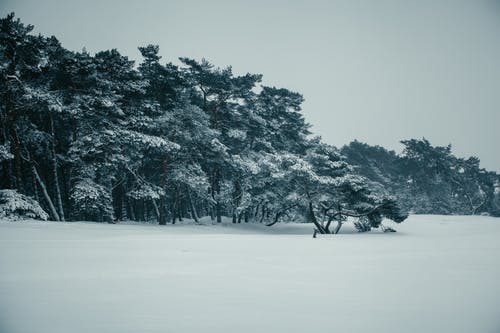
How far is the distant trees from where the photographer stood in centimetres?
6531

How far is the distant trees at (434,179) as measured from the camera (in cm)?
6531

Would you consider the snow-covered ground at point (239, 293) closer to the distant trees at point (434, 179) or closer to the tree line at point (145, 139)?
the tree line at point (145, 139)

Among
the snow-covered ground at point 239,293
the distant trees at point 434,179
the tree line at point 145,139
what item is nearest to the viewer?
the snow-covered ground at point 239,293

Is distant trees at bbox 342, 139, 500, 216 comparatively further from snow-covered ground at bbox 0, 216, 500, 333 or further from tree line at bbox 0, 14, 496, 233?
snow-covered ground at bbox 0, 216, 500, 333

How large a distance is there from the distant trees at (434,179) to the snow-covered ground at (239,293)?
58482 mm

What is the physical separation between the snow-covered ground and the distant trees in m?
58.5

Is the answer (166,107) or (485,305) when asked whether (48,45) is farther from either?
(485,305)

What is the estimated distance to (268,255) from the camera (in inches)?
503

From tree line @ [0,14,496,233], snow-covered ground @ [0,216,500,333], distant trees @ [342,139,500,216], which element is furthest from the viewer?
distant trees @ [342,139,500,216]

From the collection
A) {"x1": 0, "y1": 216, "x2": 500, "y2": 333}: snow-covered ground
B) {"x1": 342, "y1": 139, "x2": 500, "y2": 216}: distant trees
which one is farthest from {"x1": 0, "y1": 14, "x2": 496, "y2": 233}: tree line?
{"x1": 342, "y1": 139, "x2": 500, "y2": 216}: distant trees

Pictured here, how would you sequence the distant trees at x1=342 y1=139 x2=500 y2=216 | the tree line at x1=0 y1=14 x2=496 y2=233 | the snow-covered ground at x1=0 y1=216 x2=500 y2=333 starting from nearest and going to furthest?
the snow-covered ground at x1=0 y1=216 x2=500 y2=333
the tree line at x1=0 y1=14 x2=496 y2=233
the distant trees at x1=342 y1=139 x2=500 y2=216

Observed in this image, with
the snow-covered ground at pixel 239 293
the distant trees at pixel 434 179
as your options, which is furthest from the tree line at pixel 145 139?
the distant trees at pixel 434 179

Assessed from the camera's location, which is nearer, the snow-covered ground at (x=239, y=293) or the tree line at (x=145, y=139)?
the snow-covered ground at (x=239, y=293)

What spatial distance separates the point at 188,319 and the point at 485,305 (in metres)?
6.05
